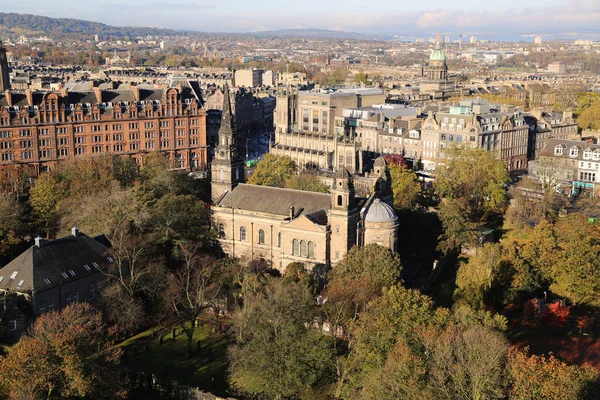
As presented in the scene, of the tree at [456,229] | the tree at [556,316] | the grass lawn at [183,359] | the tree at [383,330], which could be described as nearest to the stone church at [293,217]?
the tree at [456,229]

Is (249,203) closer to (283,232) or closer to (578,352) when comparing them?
(283,232)

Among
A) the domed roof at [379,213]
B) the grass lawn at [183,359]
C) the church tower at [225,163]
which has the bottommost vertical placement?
the grass lawn at [183,359]

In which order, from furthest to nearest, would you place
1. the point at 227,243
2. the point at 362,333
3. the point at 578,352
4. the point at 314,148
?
1. the point at 314,148
2. the point at 227,243
3. the point at 578,352
4. the point at 362,333

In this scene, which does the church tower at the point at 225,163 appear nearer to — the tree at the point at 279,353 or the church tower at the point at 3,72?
the tree at the point at 279,353

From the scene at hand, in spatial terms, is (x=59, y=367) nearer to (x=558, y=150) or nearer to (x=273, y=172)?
(x=273, y=172)

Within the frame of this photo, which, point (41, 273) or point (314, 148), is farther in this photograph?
point (314, 148)

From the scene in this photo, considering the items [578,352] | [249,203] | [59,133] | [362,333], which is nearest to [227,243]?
[249,203]
